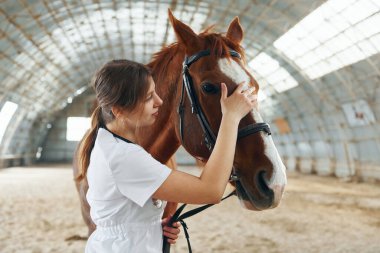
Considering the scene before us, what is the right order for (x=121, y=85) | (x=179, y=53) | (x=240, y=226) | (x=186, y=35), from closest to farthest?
(x=121, y=85), (x=186, y=35), (x=179, y=53), (x=240, y=226)

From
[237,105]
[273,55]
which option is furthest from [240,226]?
[273,55]

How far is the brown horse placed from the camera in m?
1.68

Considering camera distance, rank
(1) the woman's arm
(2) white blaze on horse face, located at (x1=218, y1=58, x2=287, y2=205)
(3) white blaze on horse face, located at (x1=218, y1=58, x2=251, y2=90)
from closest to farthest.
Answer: (1) the woman's arm
(2) white blaze on horse face, located at (x1=218, y1=58, x2=287, y2=205)
(3) white blaze on horse face, located at (x1=218, y1=58, x2=251, y2=90)

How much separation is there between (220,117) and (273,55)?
17955 millimetres

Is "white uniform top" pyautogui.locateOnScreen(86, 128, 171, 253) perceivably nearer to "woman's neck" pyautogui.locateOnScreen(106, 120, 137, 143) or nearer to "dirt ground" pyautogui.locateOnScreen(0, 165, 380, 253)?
"woman's neck" pyautogui.locateOnScreen(106, 120, 137, 143)

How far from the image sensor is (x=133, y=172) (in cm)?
134

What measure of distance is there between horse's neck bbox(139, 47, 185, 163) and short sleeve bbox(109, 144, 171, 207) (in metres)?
0.95

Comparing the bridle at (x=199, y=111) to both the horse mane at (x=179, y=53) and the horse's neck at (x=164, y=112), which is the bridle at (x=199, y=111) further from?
the horse's neck at (x=164, y=112)

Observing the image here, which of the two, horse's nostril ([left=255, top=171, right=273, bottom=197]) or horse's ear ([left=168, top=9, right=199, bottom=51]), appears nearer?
horse's nostril ([left=255, top=171, right=273, bottom=197])

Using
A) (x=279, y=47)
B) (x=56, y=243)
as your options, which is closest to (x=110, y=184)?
(x=56, y=243)

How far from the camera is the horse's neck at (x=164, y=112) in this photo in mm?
2311

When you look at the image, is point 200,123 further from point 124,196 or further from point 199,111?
point 124,196

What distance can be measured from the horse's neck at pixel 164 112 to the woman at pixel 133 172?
722 millimetres

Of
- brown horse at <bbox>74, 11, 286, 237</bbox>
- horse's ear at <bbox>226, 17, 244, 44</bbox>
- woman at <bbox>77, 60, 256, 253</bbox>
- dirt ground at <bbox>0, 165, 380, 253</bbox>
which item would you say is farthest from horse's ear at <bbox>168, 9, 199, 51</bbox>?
dirt ground at <bbox>0, 165, 380, 253</bbox>
